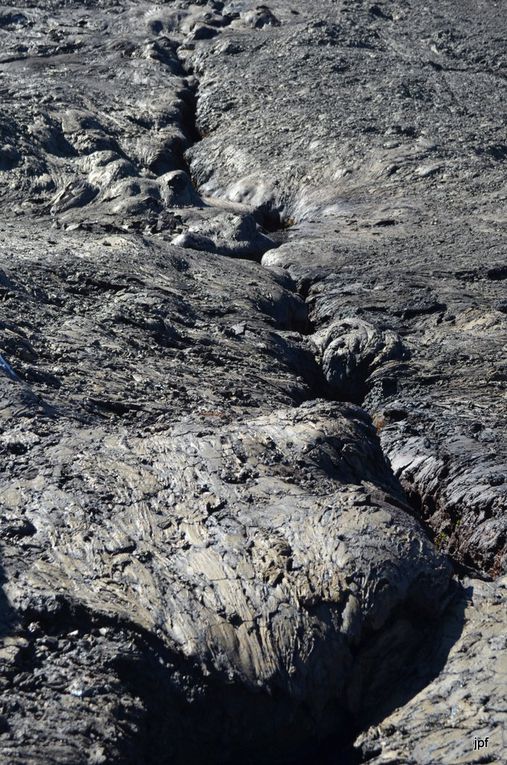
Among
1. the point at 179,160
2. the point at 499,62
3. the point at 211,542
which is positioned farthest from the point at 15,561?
the point at 499,62

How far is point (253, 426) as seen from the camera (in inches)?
331

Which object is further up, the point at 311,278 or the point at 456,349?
the point at 311,278

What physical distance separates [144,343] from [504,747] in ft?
20.3

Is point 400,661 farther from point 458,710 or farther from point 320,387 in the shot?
point 320,387

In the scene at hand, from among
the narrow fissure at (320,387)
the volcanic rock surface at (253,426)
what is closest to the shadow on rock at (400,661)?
the volcanic rock surface at (253,426)

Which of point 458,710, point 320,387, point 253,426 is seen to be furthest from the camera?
point 320,387

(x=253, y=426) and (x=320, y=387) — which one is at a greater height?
(x=320, y=387)

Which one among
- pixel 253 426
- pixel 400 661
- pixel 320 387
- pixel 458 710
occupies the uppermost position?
pixel 320 387

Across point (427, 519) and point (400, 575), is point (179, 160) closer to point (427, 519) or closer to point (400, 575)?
point (427, 519)

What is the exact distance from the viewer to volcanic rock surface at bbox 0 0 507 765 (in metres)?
6.13

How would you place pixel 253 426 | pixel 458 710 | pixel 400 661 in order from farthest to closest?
pixel 253 426 → pixel 400 661 → pixel 458 710

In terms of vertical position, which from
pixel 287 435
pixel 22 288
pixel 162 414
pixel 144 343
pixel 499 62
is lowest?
pixel 287 435

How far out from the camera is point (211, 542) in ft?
23.0

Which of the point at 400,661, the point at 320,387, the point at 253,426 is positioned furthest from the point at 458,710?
the point at 320,387
